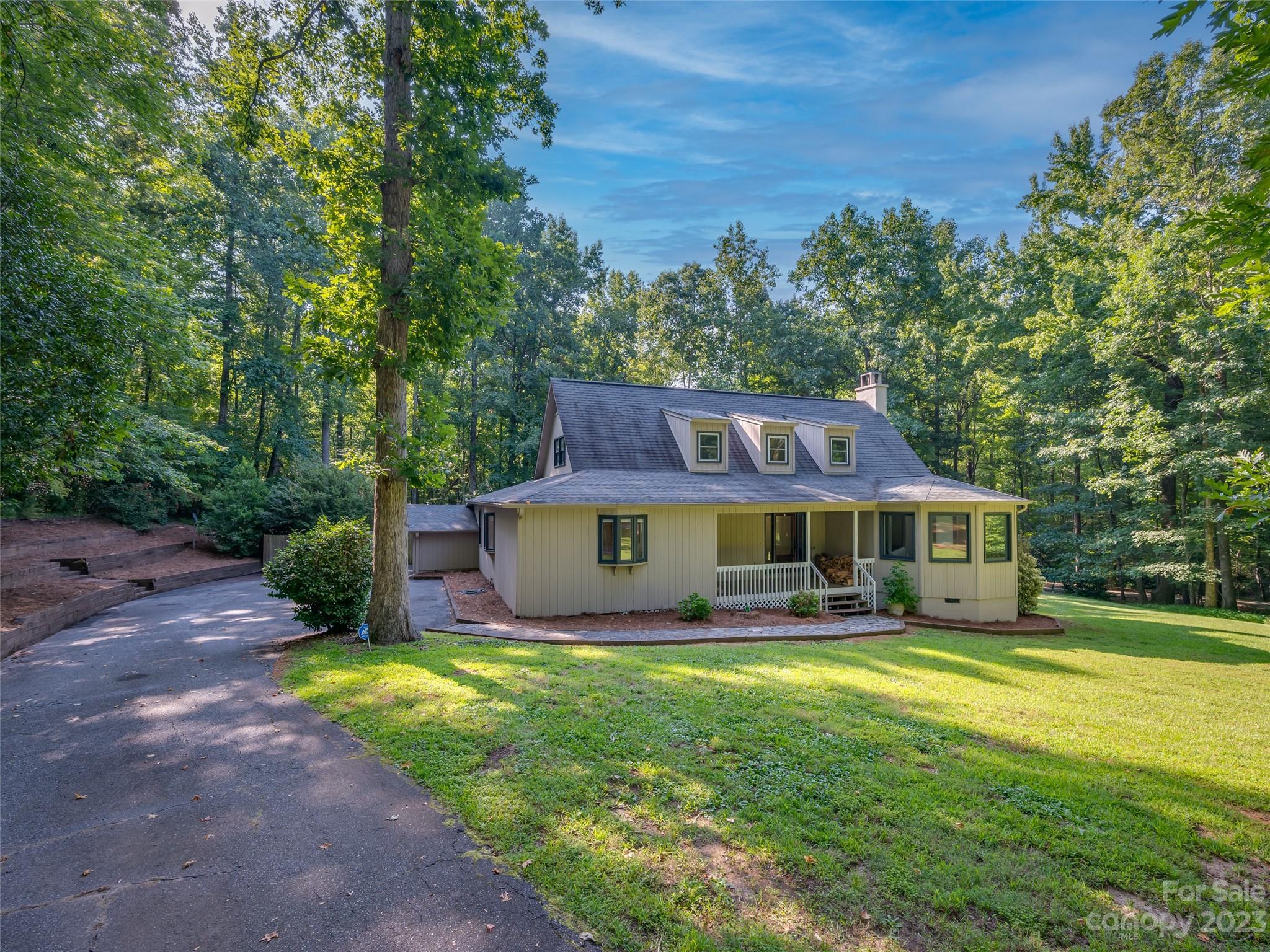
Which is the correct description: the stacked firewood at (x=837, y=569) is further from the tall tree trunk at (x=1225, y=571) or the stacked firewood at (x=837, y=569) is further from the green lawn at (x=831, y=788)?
the tall tree trunk at (x=1225, y=571)

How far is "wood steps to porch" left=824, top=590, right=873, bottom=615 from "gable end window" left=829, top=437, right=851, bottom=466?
5064 mm

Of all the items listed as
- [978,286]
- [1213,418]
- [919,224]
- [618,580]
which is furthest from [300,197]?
[1213,418]

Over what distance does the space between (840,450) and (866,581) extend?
5.12m

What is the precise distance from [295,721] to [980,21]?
1603 centimetres

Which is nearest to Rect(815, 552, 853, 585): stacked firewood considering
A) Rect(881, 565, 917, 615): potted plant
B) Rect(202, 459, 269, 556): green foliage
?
Rect(881, 565, 917, 615): potted plant

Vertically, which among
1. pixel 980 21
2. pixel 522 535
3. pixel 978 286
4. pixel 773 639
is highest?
pixel 978 286

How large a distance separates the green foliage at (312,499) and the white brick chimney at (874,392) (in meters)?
20.9

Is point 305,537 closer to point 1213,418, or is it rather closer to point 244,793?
point 244,793

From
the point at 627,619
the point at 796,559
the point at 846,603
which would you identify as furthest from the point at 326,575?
the point at 796,559

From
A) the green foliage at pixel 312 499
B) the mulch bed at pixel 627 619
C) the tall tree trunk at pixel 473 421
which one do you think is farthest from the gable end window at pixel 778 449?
the tall tree trunk at pixel 473 421

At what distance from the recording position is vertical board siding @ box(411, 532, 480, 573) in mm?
19578

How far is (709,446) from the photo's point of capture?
15.7 m

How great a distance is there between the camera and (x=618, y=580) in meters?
12.1

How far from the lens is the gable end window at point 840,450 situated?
56.0ft
